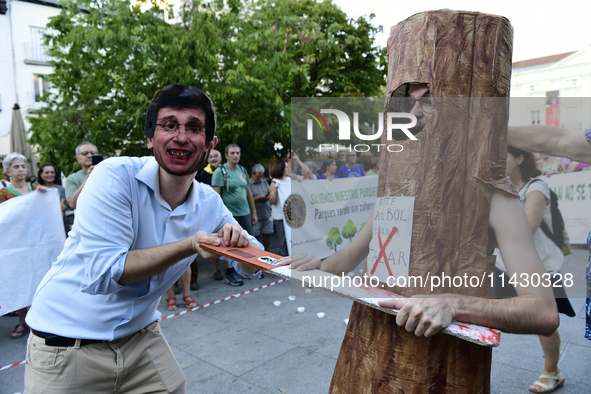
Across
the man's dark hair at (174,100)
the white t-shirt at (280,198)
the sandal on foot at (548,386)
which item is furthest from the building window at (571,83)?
the white t-shirt at (280,198)

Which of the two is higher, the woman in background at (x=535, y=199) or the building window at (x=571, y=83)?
the building window at (x=571, y=83)

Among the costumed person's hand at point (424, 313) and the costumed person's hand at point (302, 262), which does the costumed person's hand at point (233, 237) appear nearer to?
the costumed person's hand at point (302, 262)

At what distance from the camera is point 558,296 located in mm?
1517

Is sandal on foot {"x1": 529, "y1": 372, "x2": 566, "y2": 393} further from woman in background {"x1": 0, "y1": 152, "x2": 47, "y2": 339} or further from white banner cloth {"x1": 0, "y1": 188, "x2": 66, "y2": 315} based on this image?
woman in background {"x1": 0, "y1": 152, "x2": 47, "y2": 339}

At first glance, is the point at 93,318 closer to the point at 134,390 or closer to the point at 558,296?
the point at 134,390

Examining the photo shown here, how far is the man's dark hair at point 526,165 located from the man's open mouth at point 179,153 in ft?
4.09

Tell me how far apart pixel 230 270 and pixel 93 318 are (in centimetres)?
490

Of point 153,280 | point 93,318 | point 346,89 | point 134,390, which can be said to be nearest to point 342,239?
point 153,280

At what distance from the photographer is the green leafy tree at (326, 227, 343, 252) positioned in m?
1.62

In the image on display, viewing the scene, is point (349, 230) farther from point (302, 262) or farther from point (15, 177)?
point (15, 177)

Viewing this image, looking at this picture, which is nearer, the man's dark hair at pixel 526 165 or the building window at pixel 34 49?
the man's dark hair at pixel 526 165

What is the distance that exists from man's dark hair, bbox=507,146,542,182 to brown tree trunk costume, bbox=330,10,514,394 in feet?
0.55

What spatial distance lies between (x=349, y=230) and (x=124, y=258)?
0.86m

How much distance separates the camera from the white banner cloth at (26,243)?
176 inches
